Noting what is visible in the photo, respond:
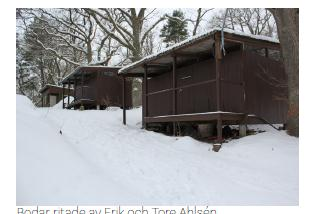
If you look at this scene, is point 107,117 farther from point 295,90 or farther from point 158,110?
point 295,90

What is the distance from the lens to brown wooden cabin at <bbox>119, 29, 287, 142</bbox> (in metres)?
10.0

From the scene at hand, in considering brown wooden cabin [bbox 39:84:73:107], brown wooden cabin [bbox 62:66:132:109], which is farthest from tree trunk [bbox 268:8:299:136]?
brown wooden cabin [bbox 39:84:73:107]

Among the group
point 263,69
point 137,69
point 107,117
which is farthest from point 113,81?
point 263,69

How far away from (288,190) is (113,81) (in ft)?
59.0

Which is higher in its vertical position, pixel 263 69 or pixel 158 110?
pixel 263 69

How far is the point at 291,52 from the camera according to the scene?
9.72 metres

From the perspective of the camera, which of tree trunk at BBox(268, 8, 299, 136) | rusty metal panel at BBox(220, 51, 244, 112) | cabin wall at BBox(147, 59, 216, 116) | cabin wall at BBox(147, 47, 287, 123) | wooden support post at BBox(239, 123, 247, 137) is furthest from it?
cabin wall at BBox(147, 59, 216, 116)

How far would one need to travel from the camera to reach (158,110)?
48.0 feet

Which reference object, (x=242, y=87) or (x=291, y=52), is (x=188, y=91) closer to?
(x=242, y=87)

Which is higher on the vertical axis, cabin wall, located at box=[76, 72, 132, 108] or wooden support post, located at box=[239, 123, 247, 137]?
cabin wall, located at box=[76, 72, 132, 108]

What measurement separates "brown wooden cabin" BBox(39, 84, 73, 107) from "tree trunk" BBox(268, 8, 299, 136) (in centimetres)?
2403

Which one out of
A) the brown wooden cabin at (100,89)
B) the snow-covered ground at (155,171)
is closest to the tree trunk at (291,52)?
the snow-covered ground at (155,171)

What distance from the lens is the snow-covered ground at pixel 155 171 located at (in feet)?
17.8

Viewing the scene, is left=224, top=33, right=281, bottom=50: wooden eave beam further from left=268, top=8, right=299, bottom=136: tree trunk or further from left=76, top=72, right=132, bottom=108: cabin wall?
left=76, top=72, right=132, bottom=108: cabin wall
